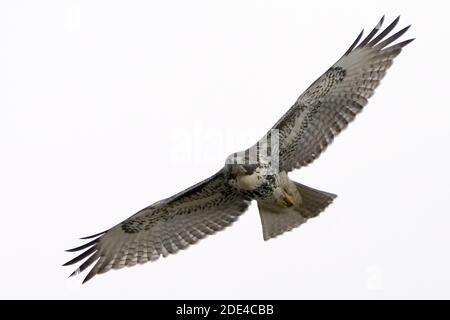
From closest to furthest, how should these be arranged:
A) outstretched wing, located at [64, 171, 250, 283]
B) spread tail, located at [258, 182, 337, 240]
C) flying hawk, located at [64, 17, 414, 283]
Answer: flying hawk, located at [64, 17, 414, 283] → spread tail, located at [258, 182, 337, 240] → outstretched wing, located at [64, 171, 250, 283]

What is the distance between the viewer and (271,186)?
10.4 m

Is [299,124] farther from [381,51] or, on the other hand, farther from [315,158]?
[381,51]

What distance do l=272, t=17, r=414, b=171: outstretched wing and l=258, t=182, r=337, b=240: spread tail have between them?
389 mm

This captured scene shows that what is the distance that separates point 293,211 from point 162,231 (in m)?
1.59

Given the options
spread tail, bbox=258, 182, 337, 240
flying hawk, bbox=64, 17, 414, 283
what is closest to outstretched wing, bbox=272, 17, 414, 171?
flying hawk, bbox=64, 17, 414, 283

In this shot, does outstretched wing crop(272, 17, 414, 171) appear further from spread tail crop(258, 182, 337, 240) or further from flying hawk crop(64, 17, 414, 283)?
spread tail crop(258, 182, 337, 240)

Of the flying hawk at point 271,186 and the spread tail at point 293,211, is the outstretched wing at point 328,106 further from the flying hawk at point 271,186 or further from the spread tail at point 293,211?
the spread tail at point 293,211

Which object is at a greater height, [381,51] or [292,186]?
[381,51]

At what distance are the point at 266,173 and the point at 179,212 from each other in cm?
126

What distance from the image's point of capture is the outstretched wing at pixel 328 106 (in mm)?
10617

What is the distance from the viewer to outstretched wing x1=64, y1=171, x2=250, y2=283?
35.7ft
